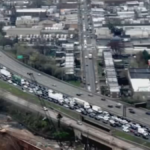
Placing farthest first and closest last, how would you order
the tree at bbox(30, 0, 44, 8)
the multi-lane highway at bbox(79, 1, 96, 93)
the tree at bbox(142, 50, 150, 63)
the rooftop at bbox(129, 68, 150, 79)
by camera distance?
the tree at bbox(30, 0, 44, 8) → the tree at bbox(142, 50, 150, 63) → the multi-lane highway at bbox(79, 1, 96, 93) → the rooftop at bbox(129, 68, 150, 79)

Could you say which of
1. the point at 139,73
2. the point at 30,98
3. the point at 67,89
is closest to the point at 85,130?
the point at 30,98

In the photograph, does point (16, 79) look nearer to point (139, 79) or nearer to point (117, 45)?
point (139, 79)

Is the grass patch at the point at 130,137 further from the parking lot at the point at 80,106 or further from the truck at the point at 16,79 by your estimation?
the truck at the point at 16,79

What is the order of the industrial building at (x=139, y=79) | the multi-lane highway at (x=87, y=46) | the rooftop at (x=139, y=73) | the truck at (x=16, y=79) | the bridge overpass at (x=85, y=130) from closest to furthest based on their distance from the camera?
the bridge overpass at (x=85, y=130)
the industrial building at (x=139, y=79)
the truck at (x=16, y=79)
the rooftop at (x=139, y=73)
the multi-lane highway at (x=87, y=46)

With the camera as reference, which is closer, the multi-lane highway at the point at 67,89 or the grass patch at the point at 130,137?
the grass patch at the point at 130,137

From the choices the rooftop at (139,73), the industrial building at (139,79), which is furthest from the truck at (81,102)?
the rooftop at (139,73)

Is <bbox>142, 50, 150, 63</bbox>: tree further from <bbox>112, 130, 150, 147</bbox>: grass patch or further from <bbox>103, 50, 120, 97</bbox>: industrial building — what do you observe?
<bbox>112, 130, 150, 147</bbox>: grass patch

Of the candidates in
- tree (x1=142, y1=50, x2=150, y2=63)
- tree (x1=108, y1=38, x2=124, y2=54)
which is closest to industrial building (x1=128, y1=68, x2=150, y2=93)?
tree (x1=142, y1=50, x2=150, y2=63)
